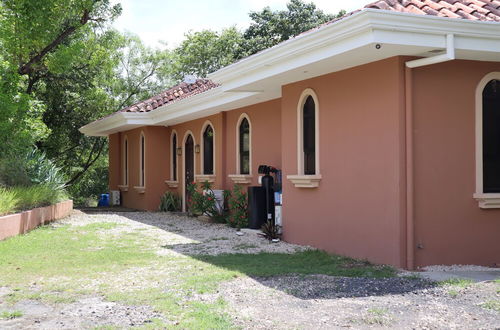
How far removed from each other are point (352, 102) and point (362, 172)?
109 centimetres

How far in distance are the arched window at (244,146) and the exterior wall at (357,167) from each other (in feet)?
12.7

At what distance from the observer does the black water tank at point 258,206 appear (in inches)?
489

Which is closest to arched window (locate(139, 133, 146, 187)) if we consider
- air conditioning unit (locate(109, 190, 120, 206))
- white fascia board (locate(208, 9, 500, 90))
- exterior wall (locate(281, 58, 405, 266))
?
air conditioning unit (locate(109, 190, 120, 206))

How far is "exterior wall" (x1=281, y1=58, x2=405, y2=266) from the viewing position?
8023 mm

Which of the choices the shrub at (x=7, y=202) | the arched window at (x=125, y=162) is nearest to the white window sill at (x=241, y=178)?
the shrub at (x=7, y=202)

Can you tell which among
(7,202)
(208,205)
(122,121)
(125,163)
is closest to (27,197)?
(7,202)

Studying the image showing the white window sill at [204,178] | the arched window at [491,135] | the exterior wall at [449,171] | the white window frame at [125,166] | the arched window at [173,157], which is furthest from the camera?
the white window frame at [125,166]

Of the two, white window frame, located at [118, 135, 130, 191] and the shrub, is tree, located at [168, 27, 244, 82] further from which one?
the shrub

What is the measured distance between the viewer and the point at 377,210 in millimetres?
8359

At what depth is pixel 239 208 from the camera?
13383 mm

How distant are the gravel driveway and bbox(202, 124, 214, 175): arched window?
878cm

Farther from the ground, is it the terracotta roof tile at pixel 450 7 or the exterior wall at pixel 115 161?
the terracotta roof tile at pixel 450 7

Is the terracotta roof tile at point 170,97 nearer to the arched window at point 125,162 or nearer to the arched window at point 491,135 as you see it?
the arched window at point 125,162

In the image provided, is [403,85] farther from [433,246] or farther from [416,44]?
[433,246]
